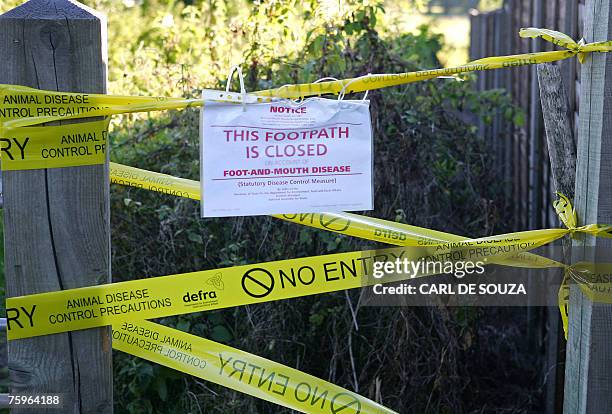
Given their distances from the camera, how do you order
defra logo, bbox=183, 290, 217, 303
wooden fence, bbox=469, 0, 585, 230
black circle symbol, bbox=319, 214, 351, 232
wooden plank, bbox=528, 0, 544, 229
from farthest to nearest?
wooden plank, bbox=528, 0, 544, 229
wooden fence, bbox=469, 0, 585, 230
black circle symbol, bbox=319, 214, 351, 232
defra logo, bbox=183, 290, 217, 303

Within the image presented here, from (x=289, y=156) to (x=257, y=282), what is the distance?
42cm

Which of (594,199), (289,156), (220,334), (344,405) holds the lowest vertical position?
(220,334)

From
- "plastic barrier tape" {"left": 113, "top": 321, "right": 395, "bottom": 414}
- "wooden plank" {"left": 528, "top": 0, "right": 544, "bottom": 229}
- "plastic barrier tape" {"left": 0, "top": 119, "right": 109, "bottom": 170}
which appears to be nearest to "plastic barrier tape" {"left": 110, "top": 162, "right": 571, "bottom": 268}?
"plastic barrier tape" {"left": 113, "top": 321, "right": 395, "bottom": 414}

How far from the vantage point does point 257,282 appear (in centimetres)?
249

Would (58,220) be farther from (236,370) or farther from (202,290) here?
(236,370)

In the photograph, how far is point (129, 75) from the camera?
504 cm

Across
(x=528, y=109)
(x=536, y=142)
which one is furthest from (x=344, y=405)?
(x=528, y=109)

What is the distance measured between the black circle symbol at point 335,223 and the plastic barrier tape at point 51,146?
77 cm

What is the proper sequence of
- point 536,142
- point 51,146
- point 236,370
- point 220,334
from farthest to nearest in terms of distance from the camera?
point 536,142
point 220,334
point 236,370
point 51,146

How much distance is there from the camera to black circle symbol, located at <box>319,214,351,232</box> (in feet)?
8.82

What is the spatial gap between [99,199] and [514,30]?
5.01 meters

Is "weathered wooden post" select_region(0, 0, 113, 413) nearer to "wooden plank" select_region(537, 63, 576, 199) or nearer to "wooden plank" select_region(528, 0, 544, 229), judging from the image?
"wooden plank" select_region(537, 63, 576, 199)

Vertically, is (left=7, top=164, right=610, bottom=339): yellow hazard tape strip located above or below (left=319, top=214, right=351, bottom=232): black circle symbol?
below

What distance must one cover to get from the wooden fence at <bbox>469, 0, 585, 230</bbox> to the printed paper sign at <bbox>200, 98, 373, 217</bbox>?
2.05m
